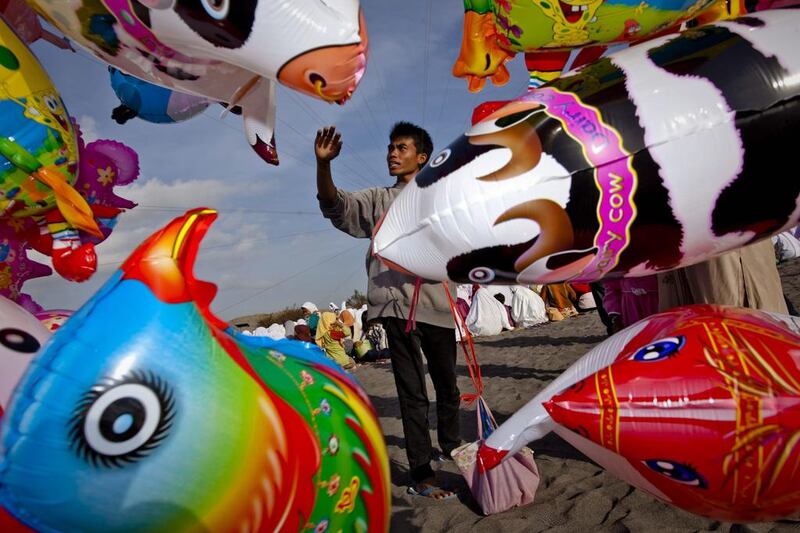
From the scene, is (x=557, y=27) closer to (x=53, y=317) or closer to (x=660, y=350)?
(x=660, y=350)

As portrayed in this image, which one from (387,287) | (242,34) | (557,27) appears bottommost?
(387,287)

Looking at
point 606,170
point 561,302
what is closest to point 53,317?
point 606,170

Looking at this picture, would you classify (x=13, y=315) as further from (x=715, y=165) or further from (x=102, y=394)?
(x=715, y=165)

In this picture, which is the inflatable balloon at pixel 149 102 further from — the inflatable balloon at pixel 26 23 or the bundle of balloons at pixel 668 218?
the bundle of balloons at pixel 668 218

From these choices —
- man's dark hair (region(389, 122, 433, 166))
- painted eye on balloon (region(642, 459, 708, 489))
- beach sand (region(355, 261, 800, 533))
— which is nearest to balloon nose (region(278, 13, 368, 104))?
painted eye on balloon (region(642, 459, 708, 489))

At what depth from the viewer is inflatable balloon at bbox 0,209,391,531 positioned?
0.58 metres

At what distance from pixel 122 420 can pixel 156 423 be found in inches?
1.5

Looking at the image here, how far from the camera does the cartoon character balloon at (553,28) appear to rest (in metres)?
1.53

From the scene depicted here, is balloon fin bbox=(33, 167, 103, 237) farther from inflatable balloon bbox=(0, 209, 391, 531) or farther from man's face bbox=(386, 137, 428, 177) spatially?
man's face bbox=(386, 137, 428, 177)

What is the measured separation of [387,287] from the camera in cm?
239

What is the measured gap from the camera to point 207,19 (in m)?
1.18

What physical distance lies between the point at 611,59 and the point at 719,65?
19 centimetres

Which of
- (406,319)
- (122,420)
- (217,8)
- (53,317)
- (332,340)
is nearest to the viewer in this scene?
(122,420)

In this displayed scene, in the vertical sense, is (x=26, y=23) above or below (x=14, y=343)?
above
